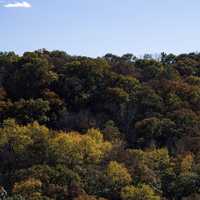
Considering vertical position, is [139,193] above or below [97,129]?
below

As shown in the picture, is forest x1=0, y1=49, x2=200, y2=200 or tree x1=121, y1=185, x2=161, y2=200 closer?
tree x1=121, y1=185, x2=161, y2=200

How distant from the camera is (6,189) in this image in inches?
1278

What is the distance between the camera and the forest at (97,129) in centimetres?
3194

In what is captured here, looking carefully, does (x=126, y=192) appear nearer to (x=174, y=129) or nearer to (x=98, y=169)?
(x=98, y=169)

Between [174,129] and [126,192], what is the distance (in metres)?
10.9

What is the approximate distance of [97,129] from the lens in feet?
135

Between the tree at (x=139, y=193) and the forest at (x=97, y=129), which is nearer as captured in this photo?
the tree at (x=139, y=193)

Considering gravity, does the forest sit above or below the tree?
above

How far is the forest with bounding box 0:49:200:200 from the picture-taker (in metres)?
31.9

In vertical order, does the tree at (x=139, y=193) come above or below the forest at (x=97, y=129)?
below

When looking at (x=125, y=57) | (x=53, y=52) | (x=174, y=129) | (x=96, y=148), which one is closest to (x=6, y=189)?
(x=96, y=148)

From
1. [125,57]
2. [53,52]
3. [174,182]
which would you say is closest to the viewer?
[174,182]

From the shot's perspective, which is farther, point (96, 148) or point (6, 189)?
point (96, 148)

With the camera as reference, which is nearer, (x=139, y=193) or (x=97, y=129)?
(x=139, y=193)
